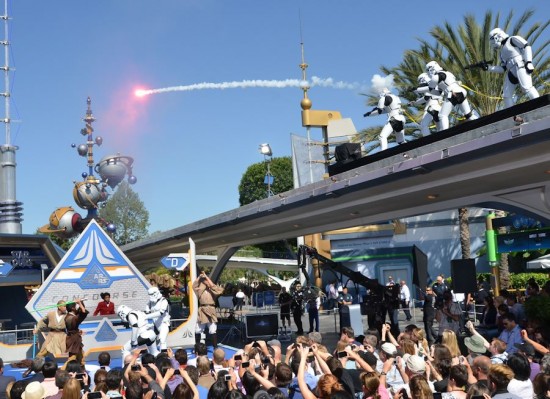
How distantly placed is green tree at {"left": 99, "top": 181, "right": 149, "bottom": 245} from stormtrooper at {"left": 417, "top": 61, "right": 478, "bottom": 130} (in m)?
67.2

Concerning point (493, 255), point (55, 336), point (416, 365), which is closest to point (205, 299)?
point (55, 336)

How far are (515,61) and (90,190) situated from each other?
82.0 feet

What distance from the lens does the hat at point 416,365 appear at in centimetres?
717

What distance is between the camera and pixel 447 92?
55.9 feet

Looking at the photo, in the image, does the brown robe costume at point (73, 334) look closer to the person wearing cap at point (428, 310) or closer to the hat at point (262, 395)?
the person wearing cap at point (428, 310)

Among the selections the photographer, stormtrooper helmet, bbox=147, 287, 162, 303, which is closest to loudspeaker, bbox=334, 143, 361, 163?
the photographer

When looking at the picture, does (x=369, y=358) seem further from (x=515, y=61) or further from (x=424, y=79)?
(x=424, y=79)

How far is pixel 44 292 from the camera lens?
18.6m

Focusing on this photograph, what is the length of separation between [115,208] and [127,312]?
68.5m

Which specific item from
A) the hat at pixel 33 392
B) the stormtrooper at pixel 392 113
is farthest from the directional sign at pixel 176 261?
the hat at pixel 33 392

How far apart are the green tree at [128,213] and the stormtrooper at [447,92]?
6716cm

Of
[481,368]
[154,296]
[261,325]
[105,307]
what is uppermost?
[154,296]

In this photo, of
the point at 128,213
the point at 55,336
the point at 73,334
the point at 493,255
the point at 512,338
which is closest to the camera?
the point at 512,338

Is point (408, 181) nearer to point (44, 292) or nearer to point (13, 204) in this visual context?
point (44, 292)
